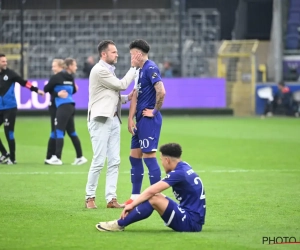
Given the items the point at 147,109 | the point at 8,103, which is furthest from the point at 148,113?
the point at 8,103

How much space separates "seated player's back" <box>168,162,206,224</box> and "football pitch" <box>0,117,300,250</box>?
0.24 meters

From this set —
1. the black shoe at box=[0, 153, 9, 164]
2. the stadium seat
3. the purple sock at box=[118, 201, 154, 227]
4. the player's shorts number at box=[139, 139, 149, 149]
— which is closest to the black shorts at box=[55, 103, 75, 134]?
the black shoe at box=[0, 153, 9, 164]

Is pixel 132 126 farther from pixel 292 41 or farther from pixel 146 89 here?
pixel 292 41

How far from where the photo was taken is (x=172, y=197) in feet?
38.9

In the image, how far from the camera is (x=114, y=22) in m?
35.5

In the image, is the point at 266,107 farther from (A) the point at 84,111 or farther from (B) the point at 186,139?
(B) the point at 186,139

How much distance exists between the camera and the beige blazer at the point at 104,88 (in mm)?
10656

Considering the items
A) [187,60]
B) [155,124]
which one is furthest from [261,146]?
[187,60]

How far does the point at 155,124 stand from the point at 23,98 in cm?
2045

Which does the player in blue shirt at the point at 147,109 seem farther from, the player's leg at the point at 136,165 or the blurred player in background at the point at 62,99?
the blurred player in background at the point at 62,99

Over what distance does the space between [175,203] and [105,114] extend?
2.50 metres

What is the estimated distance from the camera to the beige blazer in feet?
35.0

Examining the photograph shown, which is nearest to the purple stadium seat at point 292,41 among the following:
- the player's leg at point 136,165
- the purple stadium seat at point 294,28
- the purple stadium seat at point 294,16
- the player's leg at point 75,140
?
the purple stadium seat at point 294,28

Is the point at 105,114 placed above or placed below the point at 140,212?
above
